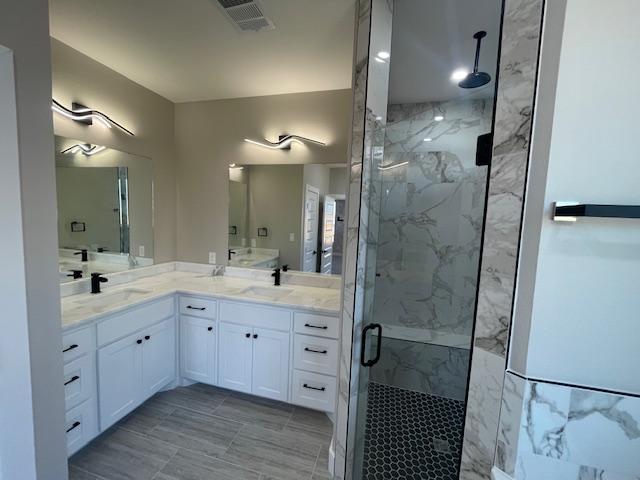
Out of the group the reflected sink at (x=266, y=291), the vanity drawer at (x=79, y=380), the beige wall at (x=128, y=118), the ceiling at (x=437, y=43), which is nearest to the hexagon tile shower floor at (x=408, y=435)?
the reflected sink at (x=266, y=291)

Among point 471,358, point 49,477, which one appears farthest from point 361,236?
point 49,477

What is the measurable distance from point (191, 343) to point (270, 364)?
773mm

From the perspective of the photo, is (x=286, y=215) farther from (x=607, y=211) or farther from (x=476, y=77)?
(x=607, y=211)

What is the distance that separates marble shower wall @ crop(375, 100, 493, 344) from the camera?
225cm

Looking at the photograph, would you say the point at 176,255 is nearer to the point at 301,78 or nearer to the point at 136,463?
the point at 136,463

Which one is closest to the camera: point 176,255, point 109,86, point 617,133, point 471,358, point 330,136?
point 617,133

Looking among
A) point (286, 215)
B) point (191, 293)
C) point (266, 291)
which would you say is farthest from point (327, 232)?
point (191, 293)

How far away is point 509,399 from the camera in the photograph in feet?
2.37

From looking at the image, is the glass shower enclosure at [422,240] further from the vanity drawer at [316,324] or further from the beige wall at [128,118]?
the beige wall at [128,118]

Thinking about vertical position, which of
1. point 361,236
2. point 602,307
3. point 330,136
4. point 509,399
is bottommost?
point 509,399

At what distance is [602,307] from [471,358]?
13.8 inches

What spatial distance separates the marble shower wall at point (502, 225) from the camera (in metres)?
0.69

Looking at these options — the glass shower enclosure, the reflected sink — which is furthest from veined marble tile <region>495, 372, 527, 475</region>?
the reflected sink

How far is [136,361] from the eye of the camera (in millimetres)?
1962
